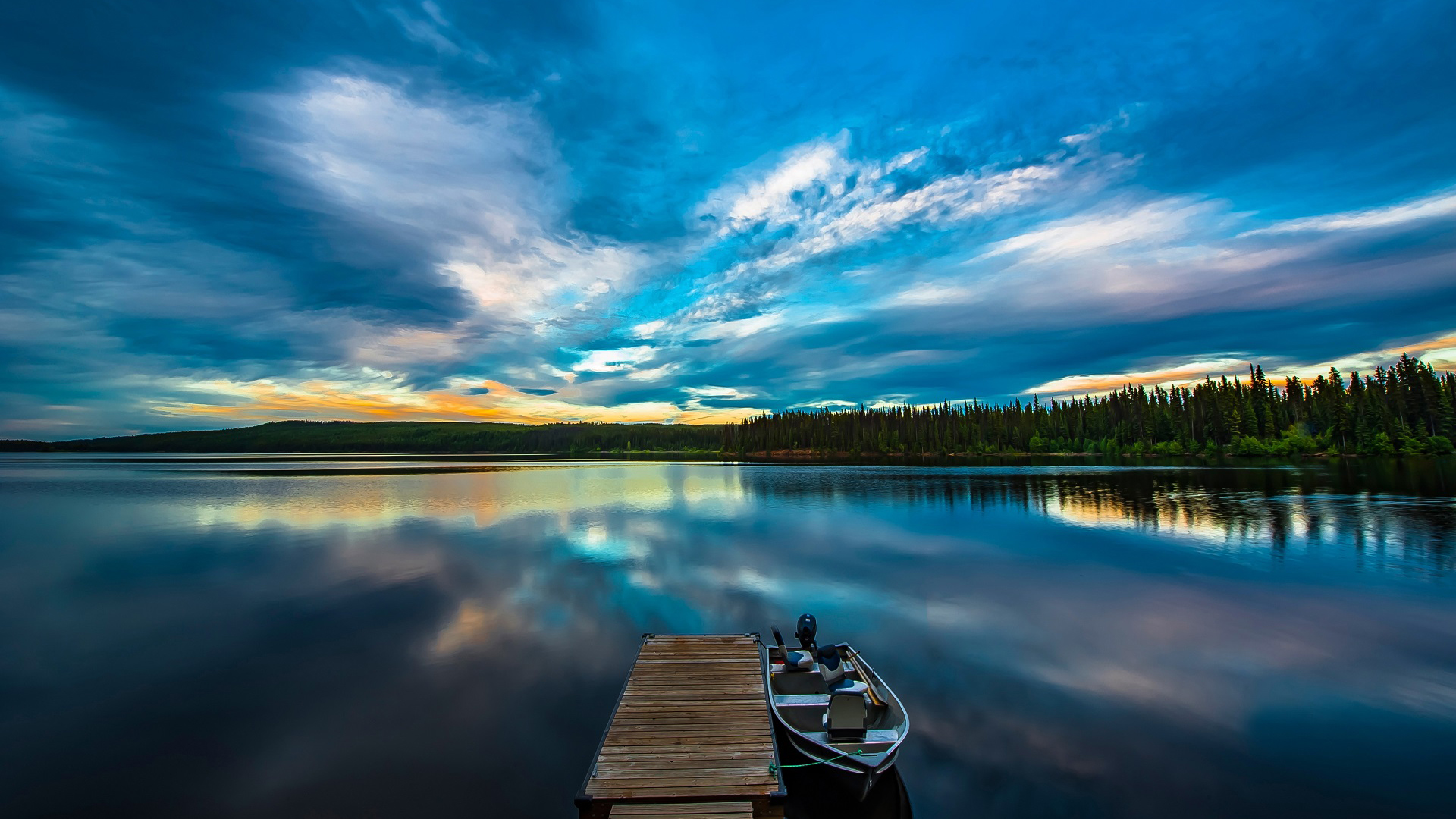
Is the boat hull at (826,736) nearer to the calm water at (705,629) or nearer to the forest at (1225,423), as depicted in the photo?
the calm water at (705,629)

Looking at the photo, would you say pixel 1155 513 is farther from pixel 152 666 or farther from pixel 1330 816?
pixel 152 666

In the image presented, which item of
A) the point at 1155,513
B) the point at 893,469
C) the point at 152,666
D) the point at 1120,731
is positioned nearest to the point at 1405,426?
the point at 893,469

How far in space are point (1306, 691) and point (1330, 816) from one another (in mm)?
7185

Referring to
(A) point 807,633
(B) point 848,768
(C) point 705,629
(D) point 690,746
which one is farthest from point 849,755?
(C) point 705,629

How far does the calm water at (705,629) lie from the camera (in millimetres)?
11031

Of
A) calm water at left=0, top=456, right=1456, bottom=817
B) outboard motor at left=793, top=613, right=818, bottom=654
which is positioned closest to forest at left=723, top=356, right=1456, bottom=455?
calm water at left=0, top=456, right=1456, bottom=817

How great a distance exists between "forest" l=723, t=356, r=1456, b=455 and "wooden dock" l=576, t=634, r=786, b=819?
15590cm

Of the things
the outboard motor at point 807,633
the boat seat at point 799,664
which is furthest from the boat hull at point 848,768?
the outboard motor at point 807,633

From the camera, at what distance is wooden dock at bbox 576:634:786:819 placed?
8609mm

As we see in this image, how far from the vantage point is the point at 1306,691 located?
15062 millimetres

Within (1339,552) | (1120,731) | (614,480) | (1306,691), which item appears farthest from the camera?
(614,480)

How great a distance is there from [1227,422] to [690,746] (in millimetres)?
174290

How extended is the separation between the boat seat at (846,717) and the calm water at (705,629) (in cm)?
143

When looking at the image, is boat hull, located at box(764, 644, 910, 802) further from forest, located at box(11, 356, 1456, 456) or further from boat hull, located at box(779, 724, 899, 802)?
forest, located at box(11, 356, 1456, 456)
